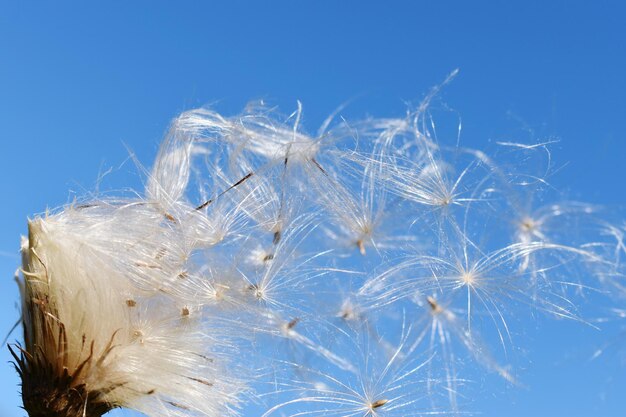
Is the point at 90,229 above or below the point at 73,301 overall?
above

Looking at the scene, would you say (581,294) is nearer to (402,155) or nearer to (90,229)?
(402,155)

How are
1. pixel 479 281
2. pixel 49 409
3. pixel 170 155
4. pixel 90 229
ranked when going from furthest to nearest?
pixel 170 155 < pixel 479 281 < pixel 90 229 < pixel 49 409

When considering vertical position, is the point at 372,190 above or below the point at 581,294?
above

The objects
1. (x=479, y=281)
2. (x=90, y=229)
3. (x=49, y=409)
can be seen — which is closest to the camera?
(x=49, y=409)

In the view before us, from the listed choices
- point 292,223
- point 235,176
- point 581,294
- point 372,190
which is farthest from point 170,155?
point 581,294

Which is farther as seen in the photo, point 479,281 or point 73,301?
point 479,281

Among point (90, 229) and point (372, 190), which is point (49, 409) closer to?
point (90, 229)

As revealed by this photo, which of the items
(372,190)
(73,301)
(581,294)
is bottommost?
(73,301)

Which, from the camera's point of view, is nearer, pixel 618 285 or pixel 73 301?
pixel 73 301

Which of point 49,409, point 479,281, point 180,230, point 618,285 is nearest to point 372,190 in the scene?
point 479,281
